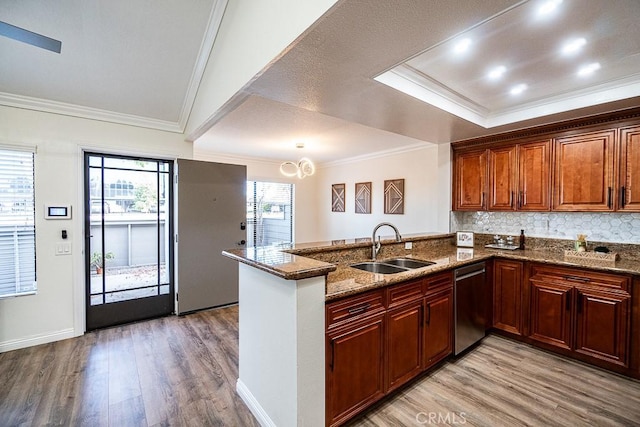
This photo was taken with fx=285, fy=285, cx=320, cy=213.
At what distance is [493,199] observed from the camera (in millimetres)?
3631

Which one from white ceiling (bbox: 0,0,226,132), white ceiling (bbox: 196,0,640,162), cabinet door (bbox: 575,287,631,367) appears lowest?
cabinet door (bbox: 575,287,631,367)

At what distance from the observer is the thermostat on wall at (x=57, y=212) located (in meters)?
3.01

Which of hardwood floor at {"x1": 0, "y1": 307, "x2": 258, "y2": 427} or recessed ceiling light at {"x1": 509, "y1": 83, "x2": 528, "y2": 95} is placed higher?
recessed ceiling light at {"x1": 509, "y1": 83, "x2": 528, "y2": 95}

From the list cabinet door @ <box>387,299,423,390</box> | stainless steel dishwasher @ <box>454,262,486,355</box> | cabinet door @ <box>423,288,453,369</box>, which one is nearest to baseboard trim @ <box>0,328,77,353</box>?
cabinet door @ <box>387,299,423,390</box>

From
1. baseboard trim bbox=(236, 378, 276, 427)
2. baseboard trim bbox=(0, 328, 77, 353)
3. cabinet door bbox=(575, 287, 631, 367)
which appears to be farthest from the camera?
baseboard trim bbox=(0, 328, 77, 353)

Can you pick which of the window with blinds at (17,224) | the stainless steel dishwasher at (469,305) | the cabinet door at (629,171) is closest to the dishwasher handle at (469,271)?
the stainless steel dishwasher at (469,305)

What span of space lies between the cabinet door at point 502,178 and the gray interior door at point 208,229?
3.42 meters

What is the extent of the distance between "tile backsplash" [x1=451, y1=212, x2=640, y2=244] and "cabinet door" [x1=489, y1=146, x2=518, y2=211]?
1.20 ft

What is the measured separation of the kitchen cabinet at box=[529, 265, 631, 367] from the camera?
8.11 feet

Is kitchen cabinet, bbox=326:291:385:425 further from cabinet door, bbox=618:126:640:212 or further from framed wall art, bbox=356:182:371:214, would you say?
framed wall art, bbox=356:182:371:214

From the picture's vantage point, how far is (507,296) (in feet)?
10.3

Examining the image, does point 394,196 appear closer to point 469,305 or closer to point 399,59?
point 469,305

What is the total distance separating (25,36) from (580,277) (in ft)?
15.0

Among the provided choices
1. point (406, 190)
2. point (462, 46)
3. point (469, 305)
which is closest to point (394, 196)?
point (406, 190)
